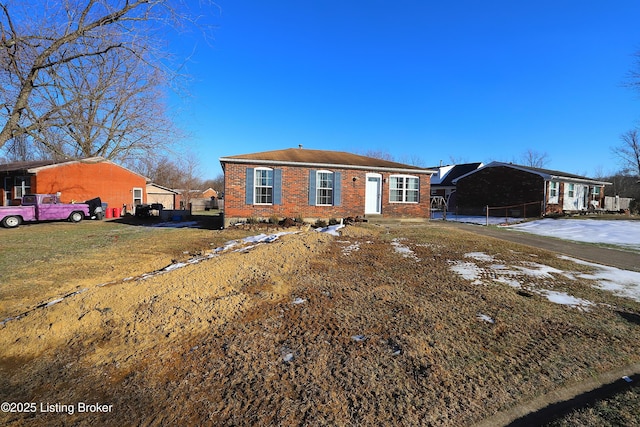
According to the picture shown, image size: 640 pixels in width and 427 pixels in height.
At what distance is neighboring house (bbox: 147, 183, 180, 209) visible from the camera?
95.1 feet

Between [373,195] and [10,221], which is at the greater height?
[373,195]

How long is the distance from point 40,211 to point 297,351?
791 inches

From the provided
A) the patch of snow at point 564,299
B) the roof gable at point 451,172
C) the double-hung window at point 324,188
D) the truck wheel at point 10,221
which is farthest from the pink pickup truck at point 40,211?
the roof gable at point 451,172

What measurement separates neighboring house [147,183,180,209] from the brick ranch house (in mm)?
18510

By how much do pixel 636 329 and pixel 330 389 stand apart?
13.1 ft

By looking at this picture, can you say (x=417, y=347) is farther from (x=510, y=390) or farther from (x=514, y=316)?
(x=514, y=316)

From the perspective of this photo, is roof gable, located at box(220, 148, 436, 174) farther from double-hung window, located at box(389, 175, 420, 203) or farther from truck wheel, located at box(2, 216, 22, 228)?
truck wheel, located at box(2, 216, 22, 228)

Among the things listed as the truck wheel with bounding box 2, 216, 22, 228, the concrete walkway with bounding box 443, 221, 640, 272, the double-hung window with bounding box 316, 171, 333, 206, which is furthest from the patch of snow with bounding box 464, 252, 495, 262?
the truck wheel with bounding box 2, 216, 22, 228

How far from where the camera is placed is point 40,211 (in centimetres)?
1669

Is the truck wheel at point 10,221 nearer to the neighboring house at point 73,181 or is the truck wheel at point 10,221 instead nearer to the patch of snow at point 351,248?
the neighboring house at point 73,181

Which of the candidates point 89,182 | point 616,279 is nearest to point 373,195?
point 616,279

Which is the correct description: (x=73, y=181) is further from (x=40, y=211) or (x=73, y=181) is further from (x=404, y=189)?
(x=404, y=189)

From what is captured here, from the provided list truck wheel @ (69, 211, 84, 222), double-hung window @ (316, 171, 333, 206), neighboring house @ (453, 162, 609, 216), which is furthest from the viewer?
A: neighboring house @ (453, 162, 609, 216)

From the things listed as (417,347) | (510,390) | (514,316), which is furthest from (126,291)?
(514,316)
